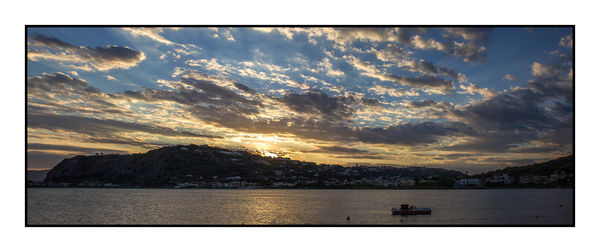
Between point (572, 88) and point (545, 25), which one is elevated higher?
point (545, 25)

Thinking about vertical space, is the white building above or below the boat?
below

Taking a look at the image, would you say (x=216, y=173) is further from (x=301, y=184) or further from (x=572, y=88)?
(x=572, y=88)

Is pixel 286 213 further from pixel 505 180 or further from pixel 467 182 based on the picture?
pixel 467 182

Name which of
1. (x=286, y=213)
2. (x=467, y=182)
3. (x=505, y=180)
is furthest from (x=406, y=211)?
(x=467, y=182)

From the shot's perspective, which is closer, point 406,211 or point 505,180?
point 406,211

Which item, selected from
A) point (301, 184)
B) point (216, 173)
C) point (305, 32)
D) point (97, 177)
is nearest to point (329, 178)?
point (301, 184)

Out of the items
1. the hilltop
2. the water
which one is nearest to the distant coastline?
the hilltop

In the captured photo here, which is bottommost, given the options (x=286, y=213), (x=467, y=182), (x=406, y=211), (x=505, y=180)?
(x=467, y=182)

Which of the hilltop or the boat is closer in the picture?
the boat

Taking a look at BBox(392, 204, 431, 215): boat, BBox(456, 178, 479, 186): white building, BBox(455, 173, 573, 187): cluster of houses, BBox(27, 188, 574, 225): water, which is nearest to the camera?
BBox(27, 188, 574, 225): water

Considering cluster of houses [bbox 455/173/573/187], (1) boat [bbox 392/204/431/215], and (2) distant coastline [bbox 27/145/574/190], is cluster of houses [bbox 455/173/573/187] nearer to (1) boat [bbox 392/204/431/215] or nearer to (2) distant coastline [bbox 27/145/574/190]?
(2) distant coastline [bbox 27/145/574/190]
